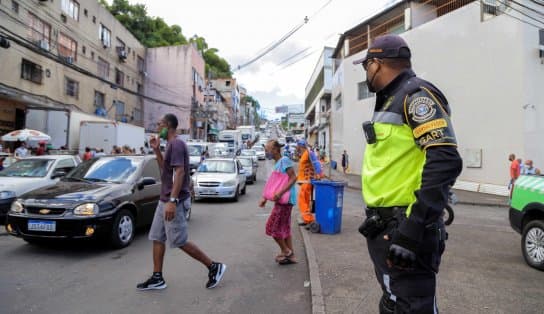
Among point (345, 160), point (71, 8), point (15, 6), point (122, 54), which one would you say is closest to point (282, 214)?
point (15, 6)

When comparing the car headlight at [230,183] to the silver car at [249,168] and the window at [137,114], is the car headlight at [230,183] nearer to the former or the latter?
A: the silver car at [249,168]

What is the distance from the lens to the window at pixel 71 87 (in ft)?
73.9

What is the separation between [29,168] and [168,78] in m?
32.5

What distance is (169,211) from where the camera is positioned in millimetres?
3980

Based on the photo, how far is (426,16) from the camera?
20812 mm

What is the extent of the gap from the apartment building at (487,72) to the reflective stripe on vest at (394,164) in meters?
13.7

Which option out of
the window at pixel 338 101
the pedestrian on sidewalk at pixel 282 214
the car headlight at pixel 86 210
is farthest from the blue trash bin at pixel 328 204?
the window at pixel 338 101

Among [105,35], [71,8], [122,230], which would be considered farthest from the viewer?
[105,35]

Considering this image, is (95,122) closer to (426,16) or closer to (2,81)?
(2,81)

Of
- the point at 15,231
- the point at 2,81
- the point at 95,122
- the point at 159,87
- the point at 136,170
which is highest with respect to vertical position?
the point at 159,87

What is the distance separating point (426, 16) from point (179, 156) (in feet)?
69.2

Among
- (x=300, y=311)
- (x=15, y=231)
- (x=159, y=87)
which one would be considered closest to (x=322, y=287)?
(x=300, y=311)

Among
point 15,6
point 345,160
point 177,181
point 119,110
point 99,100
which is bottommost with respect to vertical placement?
point 177,181

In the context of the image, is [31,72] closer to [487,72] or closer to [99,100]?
[99,100]
